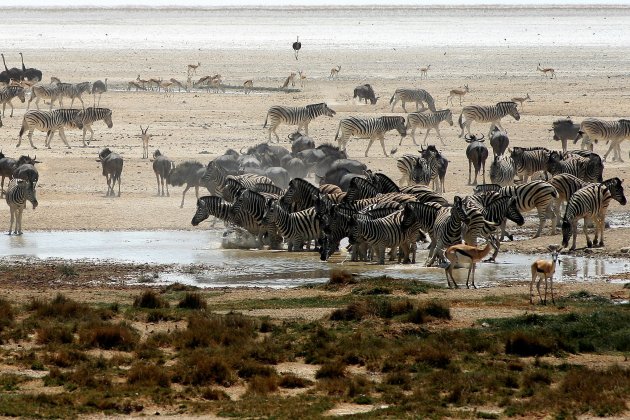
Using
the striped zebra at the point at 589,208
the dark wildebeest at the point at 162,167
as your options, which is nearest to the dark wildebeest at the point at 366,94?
the dark wildebeest at the point at 162,167

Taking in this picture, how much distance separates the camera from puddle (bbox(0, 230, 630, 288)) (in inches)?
707

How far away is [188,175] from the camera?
25.5 meters

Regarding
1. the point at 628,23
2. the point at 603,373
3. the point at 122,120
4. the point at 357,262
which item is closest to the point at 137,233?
the point at 357,262

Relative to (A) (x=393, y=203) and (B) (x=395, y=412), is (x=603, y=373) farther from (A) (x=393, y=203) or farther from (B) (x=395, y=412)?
(A) (x=393, y=203)

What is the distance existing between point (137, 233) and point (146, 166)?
7.13 meters

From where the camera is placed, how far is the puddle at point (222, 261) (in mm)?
17969

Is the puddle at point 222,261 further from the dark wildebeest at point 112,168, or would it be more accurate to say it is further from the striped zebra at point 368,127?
the striped zebra at point 368,127

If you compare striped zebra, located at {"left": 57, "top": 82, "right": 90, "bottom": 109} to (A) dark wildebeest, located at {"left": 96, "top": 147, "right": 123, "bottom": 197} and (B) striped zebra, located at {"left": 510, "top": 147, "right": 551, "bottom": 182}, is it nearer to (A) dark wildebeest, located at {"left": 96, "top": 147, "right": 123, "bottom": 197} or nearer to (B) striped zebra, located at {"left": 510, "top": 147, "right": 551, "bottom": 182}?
(A) dark wildebeest, located at {"left": 96, "top": 147, "right": 123, "bottom": 197}

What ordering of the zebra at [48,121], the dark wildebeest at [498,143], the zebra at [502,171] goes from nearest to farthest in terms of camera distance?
the zebra at [502,171] < the dark wildebeest at [498,143] < the zebra at [48,121]

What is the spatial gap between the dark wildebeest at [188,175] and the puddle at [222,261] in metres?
2.72

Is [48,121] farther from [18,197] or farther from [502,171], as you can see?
[502,171]

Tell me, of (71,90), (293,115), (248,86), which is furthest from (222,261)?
(248,86)

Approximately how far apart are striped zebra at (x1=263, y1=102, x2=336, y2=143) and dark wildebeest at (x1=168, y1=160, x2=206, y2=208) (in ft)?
28.6

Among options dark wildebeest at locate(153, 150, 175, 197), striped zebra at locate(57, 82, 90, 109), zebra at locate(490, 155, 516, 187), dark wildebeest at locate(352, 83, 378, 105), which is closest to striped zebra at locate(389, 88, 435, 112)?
dark wildebeest at locate(352, 83, 378, 105)
